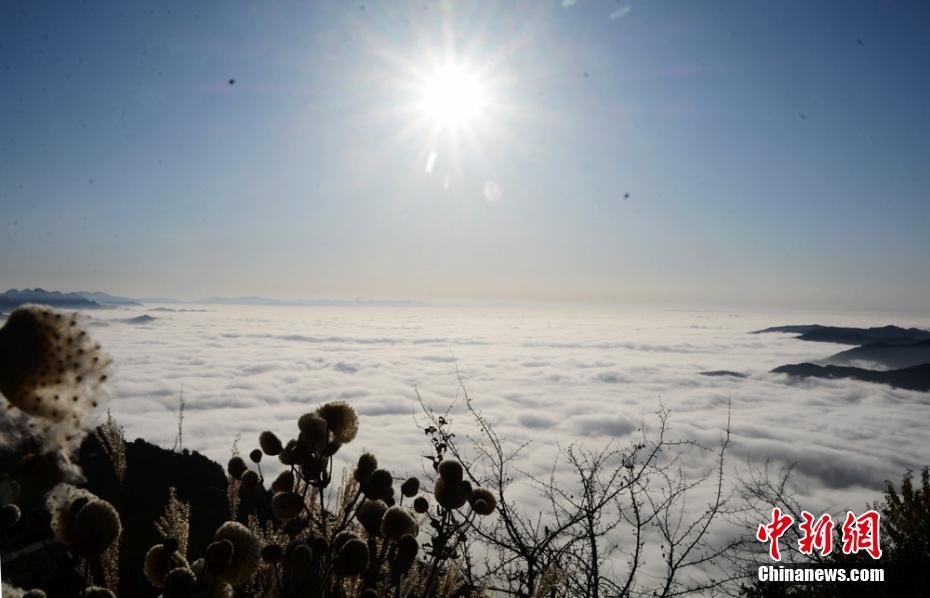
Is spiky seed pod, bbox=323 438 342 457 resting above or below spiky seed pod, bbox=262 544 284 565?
above

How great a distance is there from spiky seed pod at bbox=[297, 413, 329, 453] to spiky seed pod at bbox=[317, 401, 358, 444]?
4.8 inches

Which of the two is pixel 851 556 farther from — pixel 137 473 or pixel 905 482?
pixel 137 473

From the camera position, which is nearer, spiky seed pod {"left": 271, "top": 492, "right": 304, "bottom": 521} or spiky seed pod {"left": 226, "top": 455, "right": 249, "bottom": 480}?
spiky seed pod {"left": 271, "top": 492, "right": 304, "bottom": 521}

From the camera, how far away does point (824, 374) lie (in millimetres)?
172750

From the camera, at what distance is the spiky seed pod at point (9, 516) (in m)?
1.43

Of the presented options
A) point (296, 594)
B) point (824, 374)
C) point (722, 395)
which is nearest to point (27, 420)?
point (296, 594)

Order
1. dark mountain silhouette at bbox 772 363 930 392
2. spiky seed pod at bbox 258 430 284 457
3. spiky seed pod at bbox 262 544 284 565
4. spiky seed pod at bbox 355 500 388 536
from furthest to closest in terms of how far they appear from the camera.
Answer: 1. dark mountain silhouette at bbox 772 363 930 392
2. spiky seed pod at bbox 258 430 284 457
3. spiky seed pod at bbox 355 500 388 536
4. spiky seed pod at bbox 262 544 284 565

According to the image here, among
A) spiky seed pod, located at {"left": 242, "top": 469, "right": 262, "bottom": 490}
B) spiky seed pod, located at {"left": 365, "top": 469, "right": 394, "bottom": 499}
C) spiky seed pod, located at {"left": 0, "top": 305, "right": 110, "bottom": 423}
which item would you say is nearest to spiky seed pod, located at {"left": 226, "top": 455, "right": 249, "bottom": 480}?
spiky seed pod, located at {"left": 242, "top": 469, "right": 262, "bottom": 490}

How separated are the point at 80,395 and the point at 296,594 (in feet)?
3.35

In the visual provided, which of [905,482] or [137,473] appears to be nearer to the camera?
[905,482]

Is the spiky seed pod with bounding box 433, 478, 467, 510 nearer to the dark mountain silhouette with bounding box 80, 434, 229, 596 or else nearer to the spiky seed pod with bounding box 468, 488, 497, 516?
the spiky seed pod with bounding box 468, 488, 497, 516

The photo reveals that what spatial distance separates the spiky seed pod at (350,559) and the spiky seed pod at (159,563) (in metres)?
0.50

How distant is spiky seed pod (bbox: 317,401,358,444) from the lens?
7.11 ft

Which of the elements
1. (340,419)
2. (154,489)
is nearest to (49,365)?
(340,419)
